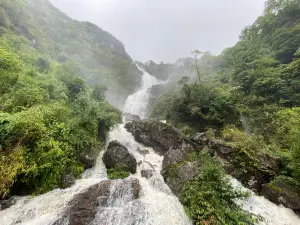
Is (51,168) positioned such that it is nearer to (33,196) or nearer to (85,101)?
(33,196)

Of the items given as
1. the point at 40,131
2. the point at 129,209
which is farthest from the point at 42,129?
the point at 129,209

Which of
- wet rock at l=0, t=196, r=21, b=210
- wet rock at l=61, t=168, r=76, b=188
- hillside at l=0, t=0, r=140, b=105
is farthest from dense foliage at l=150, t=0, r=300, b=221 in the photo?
hillside at l=0, t=0, r=140, b=105

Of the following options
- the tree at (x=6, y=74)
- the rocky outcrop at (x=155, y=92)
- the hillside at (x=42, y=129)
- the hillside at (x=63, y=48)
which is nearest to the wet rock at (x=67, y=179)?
the hillside at (x=42, y=129)

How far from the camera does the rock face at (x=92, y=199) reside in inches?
248

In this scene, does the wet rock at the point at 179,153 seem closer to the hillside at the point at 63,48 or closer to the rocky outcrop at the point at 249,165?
the rocky outcrop at the point at 249,165

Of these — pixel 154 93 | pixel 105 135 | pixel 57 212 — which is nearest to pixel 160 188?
pixel 57 212

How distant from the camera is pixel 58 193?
7328mm

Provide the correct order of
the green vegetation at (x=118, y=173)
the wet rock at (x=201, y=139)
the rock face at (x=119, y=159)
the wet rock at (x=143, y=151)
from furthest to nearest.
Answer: the wet rock at (x=143, y=151)
the wet rock at (x=201, y=139)
the rock face at (x=119, y=159)
the green vegetation at (x=118, y=173)

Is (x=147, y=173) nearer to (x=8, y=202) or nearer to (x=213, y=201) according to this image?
(x=213, y=201)

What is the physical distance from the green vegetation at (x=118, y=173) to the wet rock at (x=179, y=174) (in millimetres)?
2350

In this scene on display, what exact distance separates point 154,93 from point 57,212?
3220 centimetres

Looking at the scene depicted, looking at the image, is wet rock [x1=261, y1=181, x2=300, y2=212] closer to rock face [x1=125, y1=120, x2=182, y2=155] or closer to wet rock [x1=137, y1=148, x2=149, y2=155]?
rock face [x1=125, y1=120, x2=182, y2=155]

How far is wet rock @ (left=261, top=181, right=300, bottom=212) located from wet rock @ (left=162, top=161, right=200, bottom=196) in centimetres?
342

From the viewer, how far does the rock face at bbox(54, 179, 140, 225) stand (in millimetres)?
6305
